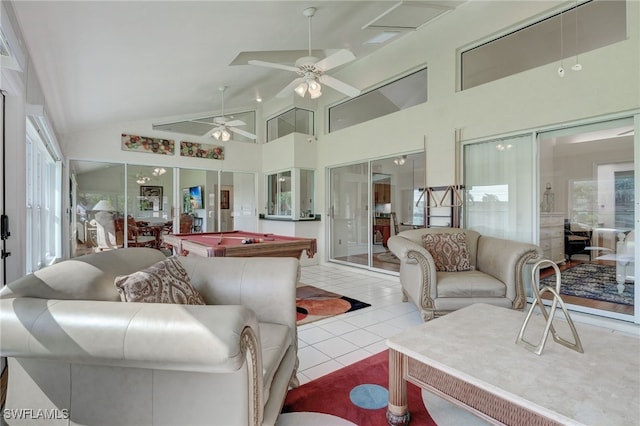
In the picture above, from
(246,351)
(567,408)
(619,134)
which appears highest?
(619,134)

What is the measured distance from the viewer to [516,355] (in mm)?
1490

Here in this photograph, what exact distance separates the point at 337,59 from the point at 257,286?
90.5 inches

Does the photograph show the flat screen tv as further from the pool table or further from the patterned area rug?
the patterned area rug

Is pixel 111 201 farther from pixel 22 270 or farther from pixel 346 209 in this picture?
pixel 346 209

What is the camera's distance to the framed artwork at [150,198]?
5996mm

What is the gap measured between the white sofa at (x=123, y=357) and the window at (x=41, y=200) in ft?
9.24

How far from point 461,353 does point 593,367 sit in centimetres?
53

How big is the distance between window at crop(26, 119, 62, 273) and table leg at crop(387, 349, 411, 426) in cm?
377

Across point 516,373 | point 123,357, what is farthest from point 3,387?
point 516,373

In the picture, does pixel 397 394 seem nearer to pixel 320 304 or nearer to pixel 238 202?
pixel 320 304

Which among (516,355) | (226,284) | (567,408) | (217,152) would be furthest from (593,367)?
(217,152)

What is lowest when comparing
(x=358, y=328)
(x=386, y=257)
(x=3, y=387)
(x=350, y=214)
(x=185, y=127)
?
(x=358, y=328)

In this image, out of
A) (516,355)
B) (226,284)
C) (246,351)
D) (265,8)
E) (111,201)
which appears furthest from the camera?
(111,201)

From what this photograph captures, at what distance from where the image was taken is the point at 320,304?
3748 millimetres
